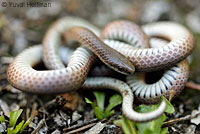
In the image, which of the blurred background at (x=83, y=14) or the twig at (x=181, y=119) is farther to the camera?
the blurred background at (x=83, y=14)

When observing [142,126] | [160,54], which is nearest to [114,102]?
[142,126]

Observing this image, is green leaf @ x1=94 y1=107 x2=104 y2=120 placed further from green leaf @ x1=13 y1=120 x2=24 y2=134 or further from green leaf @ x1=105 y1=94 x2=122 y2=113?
green leaf @ x1=13 y1=120 x2=24 y2=134

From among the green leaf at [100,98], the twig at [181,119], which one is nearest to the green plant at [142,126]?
the twig at [181,119]

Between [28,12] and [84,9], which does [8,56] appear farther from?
[84,9]

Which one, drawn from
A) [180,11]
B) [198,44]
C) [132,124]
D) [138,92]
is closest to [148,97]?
[138,92]

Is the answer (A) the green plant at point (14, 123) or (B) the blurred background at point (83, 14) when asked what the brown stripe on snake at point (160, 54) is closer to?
(B) the blurred background at point (83, 14)

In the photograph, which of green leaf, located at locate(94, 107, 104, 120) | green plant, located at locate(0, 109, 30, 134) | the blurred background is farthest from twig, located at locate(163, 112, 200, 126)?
green plant, located at locate(0, 109, 30, 134)
